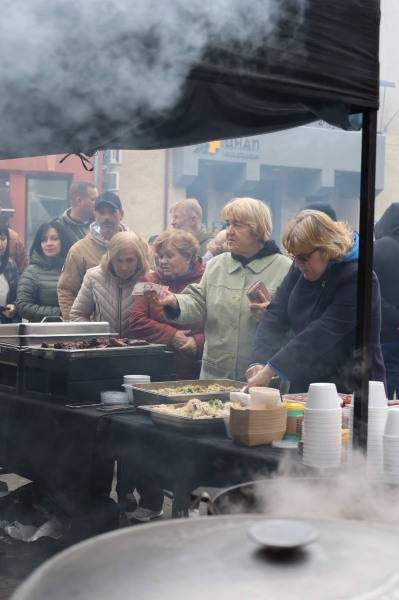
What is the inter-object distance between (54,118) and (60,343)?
115cm

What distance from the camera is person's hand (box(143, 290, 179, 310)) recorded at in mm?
3779

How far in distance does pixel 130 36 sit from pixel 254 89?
2.51 feet

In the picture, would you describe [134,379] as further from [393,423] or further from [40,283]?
[40,283]

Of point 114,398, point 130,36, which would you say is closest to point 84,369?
point 114,398

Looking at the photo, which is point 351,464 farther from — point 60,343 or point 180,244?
Result: point 180,244

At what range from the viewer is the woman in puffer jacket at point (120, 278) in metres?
4.50

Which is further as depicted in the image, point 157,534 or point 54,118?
point 54,118

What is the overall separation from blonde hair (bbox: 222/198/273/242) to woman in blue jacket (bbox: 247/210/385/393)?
21.6 inches

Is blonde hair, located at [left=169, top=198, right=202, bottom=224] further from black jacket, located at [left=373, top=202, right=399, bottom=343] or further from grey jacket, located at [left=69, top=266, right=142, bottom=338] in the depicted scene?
black jacket, located at [left=373, top=202, right=399, bottom=343]

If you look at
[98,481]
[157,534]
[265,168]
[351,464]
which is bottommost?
[98,481]

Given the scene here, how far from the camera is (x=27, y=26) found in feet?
5.84

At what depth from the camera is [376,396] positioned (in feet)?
7.51

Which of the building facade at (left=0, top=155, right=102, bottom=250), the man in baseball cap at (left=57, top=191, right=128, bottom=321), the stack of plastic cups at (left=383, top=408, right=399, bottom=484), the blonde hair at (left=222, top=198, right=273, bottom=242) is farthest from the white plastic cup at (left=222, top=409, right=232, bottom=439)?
the building facade at (left=0, top=155, right=102, bottom=250)

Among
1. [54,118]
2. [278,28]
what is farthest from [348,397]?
[54,118]
